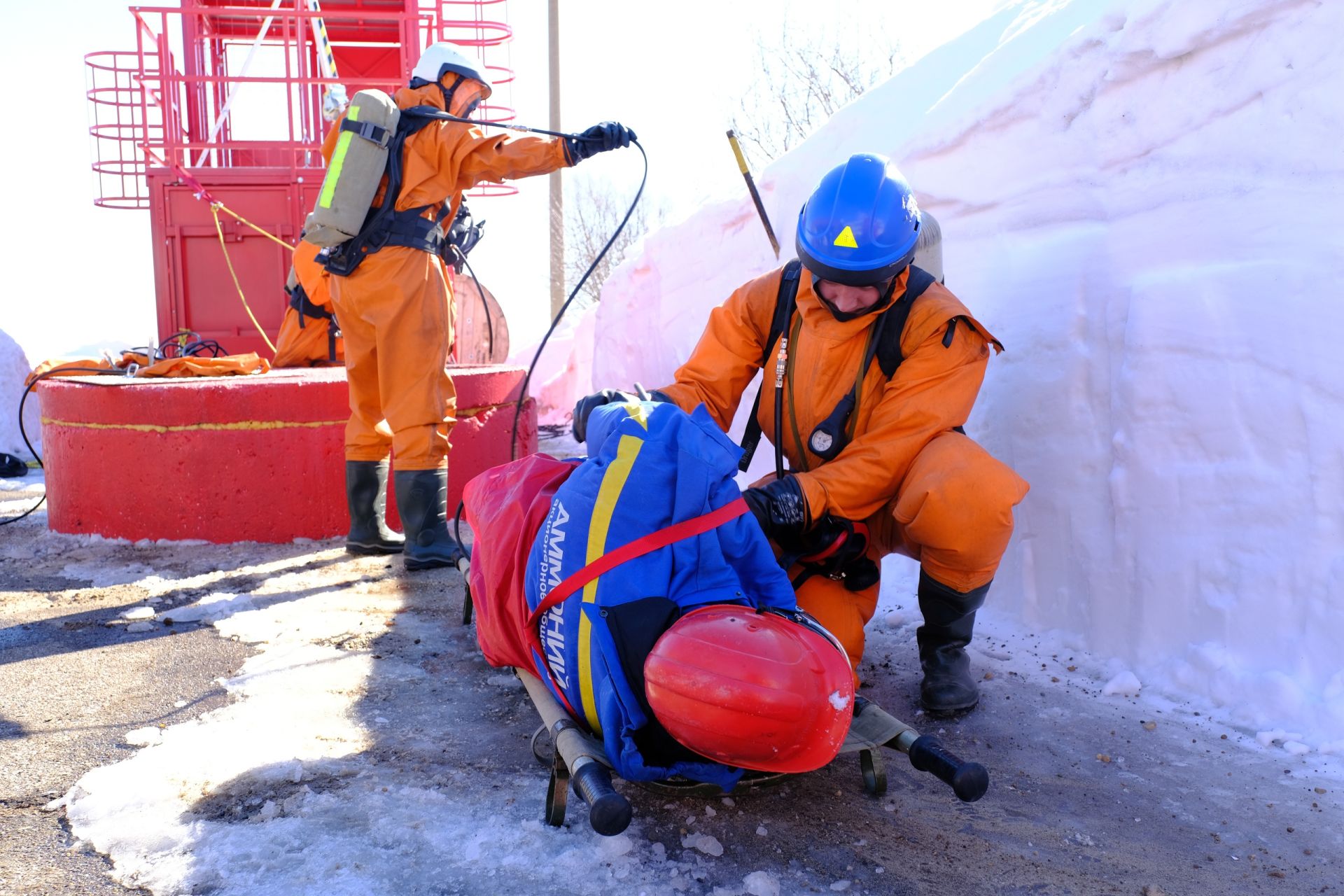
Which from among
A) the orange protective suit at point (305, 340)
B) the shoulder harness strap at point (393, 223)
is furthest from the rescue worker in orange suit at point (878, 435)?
the orange protective suit at point (305, 340)

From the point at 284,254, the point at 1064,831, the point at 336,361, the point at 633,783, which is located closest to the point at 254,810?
the point at 633,783

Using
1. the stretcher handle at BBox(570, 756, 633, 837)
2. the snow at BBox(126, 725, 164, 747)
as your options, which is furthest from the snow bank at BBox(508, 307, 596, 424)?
the stretcher handle at BBox(570, 756, 633, 837)

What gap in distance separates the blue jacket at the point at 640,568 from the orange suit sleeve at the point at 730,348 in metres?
0.83

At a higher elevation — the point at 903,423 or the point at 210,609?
the point at 903,423

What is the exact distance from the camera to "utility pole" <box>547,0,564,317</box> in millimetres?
15398

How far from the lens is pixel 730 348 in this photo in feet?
9.94

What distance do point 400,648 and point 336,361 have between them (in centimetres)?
394

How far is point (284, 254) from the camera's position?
27.6ft

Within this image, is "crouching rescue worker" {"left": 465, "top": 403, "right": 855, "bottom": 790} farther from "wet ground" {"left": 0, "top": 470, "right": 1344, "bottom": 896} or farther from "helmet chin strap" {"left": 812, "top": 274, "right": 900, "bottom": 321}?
"helmet chin strap" {"left": 812, "top": 274, "right": 900, "bottom": 321}

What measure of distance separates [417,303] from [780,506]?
224 centimetres

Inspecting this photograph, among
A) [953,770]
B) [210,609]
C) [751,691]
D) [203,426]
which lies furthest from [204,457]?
[953,770]

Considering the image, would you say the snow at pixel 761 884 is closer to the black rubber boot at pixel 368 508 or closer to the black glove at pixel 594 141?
the black glove at pixel 594 141

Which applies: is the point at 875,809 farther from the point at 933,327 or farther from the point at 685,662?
the point at 933,327

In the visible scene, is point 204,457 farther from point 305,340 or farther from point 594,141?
point 594,141
